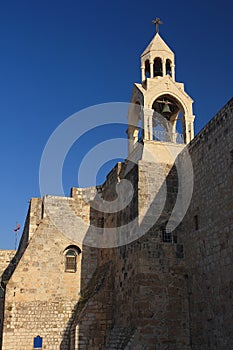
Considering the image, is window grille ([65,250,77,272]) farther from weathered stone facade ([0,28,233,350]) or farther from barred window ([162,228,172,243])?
barred window ([162,228,172,243])

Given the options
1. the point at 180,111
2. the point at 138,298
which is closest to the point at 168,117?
the point at 180,111

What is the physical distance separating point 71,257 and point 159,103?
775cm

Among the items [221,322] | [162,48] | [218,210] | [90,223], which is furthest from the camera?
[90,223]

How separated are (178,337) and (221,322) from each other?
2.10 meters

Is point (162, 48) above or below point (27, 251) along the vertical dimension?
above

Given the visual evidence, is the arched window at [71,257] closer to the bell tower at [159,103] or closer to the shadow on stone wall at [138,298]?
the shadow on stone wall at [138,298]

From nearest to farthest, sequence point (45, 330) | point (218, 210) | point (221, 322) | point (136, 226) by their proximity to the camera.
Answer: point (221, 322), point (218, 210), point (136, 226), point (45, 330)

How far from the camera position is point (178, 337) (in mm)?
12852

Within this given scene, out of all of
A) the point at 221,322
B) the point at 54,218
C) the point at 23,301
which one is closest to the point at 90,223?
the point at 54,218

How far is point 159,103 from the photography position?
58.4 feet

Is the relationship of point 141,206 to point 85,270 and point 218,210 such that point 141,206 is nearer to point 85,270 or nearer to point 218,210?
point 218,210

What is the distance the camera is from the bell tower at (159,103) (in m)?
16.5

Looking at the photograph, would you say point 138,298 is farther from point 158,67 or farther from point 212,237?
point 158,67

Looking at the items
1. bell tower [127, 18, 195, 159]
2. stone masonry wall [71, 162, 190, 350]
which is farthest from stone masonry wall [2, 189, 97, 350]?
bell tower [127, 18, 195, 159]
